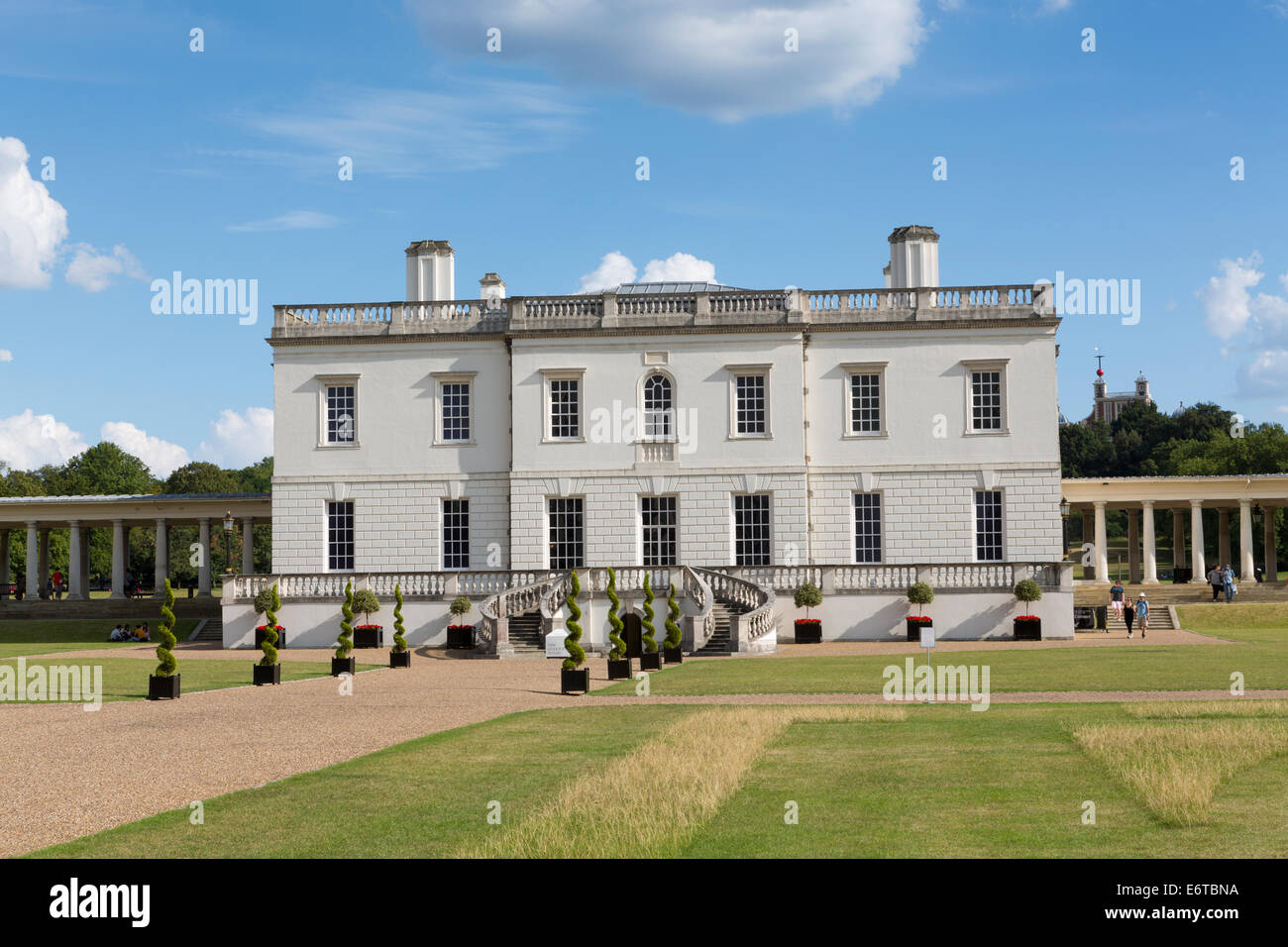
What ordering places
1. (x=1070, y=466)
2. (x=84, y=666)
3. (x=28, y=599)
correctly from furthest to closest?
1. (x=1070, y=466)
2. (x=28, y=599)
3. (x=84, y=666)

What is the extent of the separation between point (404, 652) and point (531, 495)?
11596mm

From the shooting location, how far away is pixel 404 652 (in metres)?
34.5

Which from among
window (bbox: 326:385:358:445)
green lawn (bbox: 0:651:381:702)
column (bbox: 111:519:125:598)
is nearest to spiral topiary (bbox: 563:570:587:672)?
green lawn (bbox: 0:651:381:702)

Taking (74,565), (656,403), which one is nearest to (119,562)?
(74,565)

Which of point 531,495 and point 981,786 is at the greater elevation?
point 531,495

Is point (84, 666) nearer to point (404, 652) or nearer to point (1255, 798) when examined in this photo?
point (404, 652)

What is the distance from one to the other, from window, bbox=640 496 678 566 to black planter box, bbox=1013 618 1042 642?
11825 millimetres

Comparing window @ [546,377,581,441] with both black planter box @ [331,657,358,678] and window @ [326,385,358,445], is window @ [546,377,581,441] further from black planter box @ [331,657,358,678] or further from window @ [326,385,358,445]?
black planter box @ [331,657,358,678]

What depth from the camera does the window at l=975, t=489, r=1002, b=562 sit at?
44.7 metres

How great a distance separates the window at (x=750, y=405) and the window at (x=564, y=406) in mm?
5684

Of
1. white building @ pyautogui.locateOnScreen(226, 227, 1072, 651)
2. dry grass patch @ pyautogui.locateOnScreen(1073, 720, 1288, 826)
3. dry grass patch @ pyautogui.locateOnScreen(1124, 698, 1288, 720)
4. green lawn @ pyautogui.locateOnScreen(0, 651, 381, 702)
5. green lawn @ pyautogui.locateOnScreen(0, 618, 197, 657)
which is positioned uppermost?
white building @ pyautogui.locateOnScreen(226, 227, 1072, 651)

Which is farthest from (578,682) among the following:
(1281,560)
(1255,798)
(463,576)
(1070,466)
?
(1070,466)

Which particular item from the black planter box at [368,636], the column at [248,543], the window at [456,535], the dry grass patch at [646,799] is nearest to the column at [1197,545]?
the window at [456,535]

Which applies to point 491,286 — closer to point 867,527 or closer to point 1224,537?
point 867,527
